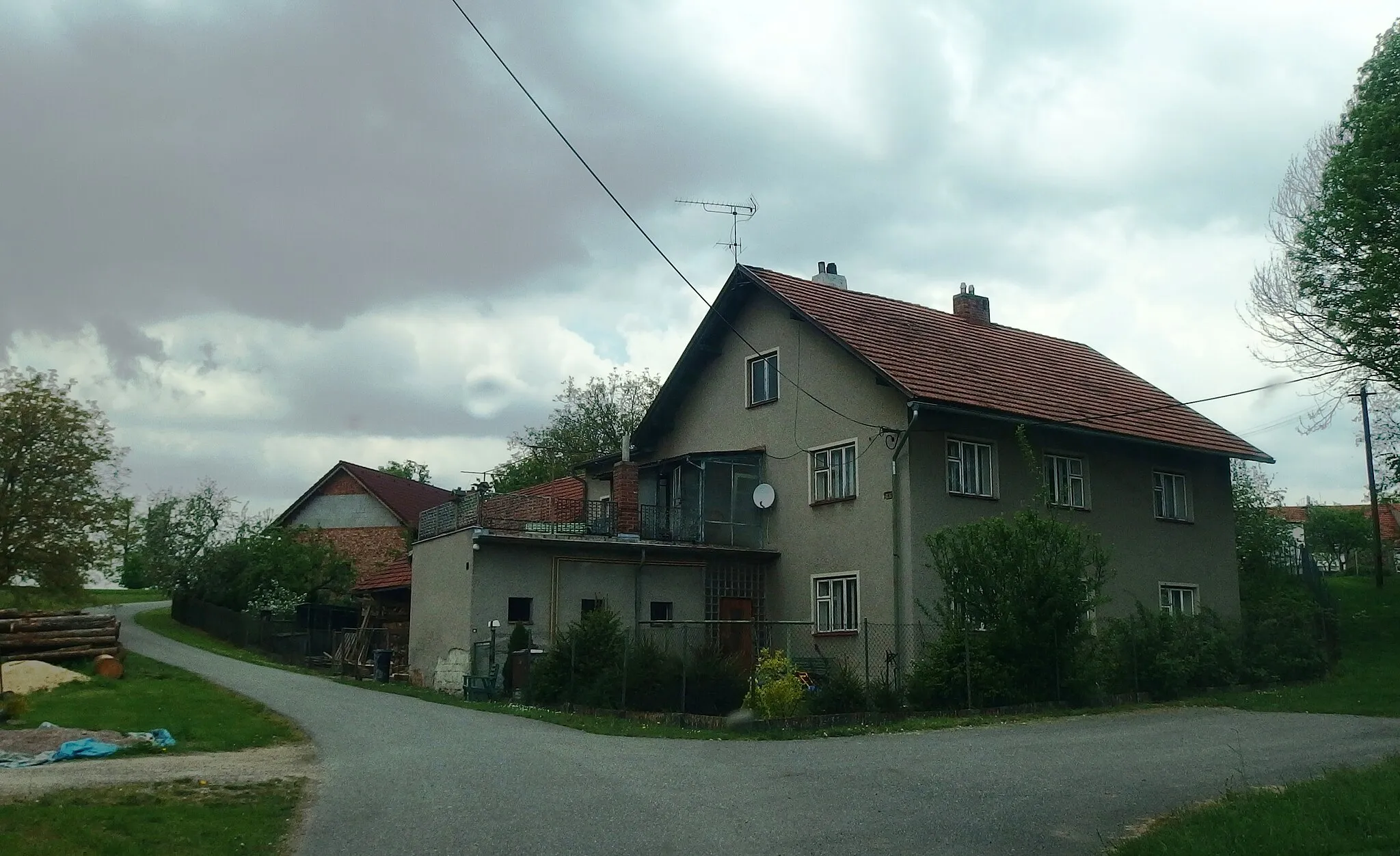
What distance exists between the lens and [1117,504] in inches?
1087

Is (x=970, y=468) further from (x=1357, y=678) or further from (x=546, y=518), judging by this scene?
(x=546, y=518)

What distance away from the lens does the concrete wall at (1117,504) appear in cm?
2425

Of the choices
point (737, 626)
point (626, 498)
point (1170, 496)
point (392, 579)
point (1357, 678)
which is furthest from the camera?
point (392, 579)

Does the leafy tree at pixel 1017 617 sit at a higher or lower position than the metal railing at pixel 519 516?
lower

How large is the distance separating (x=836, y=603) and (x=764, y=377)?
5801mm

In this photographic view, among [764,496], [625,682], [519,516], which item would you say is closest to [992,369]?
[764,496]

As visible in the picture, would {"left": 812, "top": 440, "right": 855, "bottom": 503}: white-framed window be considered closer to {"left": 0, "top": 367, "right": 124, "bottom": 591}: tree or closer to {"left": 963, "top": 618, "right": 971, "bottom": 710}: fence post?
{"left": 963, "top": 618, "right": 971, "bottom": 710}: fence post

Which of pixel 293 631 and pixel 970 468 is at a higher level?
pixel 970 468

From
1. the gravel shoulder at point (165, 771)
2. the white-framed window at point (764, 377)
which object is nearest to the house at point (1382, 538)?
the white-framed window at point (764, 377)

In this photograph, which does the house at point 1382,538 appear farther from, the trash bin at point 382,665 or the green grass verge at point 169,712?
the green grass verge at point 169,712

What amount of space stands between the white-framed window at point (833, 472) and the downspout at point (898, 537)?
1.35 meters

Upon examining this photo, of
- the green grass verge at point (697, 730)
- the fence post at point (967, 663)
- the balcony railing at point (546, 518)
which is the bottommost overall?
the green grass verge at point (697, 730)

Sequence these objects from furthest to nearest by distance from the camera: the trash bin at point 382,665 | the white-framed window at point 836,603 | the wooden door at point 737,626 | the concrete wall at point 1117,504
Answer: the trash bin at point 382,665
the wooden door at point 737,626
the white-framed window at point 836,603
the concrete wall at point 1117,504

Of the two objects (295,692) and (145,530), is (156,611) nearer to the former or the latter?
(145,530)
